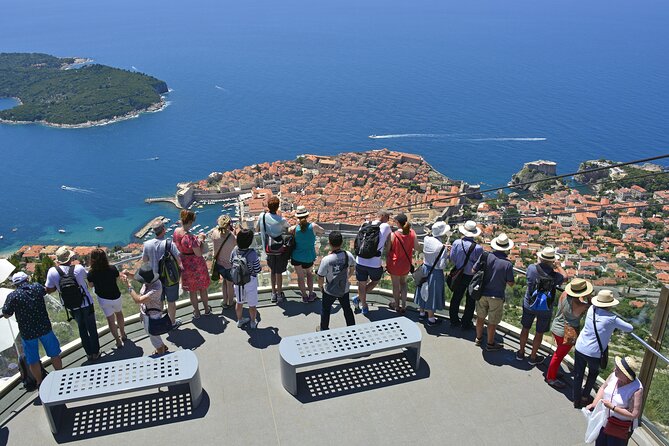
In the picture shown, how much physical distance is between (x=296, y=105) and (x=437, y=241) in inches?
2716

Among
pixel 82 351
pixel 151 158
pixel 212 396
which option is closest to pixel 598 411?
pixel 212 396

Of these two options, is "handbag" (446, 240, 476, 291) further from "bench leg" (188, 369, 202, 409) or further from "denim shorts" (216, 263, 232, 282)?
"bench leg" (188, 369, 202, 409)

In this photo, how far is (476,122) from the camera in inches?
2467

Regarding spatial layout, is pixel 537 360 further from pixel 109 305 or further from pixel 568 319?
pixel 109 305

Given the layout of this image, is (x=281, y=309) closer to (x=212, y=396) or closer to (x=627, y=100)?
(x=212, y=396)

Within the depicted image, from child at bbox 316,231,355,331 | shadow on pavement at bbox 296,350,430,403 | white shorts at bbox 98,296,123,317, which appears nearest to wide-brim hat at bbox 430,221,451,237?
child at bbox 316,231,355,331

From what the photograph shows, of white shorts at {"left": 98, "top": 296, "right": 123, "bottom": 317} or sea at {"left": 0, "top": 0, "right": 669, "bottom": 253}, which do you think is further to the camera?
sea at {"left": 0, "top": 0, "right": 669, "bottom": 253}

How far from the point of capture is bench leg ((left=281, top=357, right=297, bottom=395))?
3.50m

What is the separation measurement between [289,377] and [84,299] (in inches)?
61.0

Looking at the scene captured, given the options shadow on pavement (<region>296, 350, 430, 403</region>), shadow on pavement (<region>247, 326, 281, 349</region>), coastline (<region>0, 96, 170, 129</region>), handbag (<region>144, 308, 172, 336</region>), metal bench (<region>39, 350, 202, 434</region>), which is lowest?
coastline (<region>0, 96, 170, 129</region>)

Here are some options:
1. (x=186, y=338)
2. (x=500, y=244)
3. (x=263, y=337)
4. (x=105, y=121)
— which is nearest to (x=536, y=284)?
(x=500, y=244)

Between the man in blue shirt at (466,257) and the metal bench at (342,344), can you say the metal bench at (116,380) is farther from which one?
the man in blue shirt at (466,257)

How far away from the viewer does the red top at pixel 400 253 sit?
14.3 ft

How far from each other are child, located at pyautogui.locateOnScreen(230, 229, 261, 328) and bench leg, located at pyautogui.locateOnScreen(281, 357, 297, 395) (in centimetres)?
81
